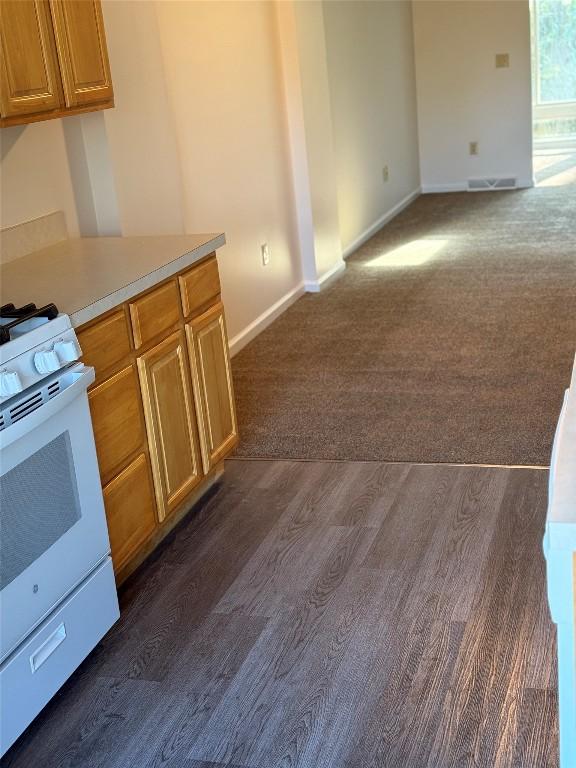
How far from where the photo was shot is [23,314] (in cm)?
233

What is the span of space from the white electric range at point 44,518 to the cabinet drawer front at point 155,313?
0.39 m

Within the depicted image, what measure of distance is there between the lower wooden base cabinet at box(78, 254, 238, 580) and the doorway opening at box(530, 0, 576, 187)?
733cm

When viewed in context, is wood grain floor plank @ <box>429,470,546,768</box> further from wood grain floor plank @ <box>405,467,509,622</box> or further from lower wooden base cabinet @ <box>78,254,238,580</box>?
lower wooden base cabinet @ <box>78,254,238,580</box>

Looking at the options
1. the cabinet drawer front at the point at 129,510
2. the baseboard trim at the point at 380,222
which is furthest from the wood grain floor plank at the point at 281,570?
the baseboard trim at the point at 380,222

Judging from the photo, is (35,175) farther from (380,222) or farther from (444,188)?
(444,188)

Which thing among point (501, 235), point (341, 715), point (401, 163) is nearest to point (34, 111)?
point (341, 715)

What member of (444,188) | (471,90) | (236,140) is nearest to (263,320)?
(236,140)

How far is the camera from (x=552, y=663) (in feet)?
7.42

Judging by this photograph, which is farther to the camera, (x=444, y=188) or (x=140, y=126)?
(x=444, y=188)

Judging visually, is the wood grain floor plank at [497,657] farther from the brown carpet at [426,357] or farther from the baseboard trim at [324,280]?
the baseboard trim at [324,280]

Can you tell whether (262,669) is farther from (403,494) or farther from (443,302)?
(443,302)

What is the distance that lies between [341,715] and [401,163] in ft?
21.9

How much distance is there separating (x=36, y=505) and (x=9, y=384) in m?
0.30

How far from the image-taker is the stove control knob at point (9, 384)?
2.02m
